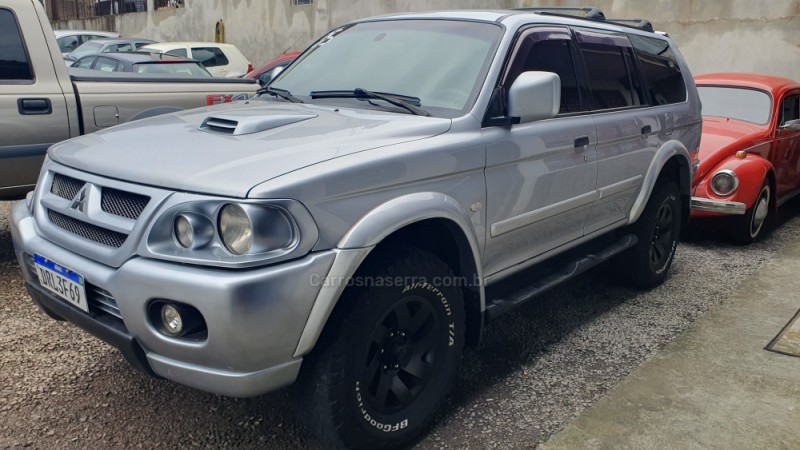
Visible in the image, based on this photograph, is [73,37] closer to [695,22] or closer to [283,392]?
[695,22]

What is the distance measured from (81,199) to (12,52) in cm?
266

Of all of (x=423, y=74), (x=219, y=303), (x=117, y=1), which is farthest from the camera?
(x=117, y=1)

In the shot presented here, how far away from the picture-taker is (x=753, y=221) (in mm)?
5984

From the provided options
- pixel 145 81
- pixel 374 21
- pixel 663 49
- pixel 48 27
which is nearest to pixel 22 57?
pixel 48 27

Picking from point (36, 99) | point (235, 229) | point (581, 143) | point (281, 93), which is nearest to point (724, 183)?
point (581, 143)

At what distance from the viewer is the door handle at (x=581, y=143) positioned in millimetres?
3500

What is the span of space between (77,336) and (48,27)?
2.39 metres

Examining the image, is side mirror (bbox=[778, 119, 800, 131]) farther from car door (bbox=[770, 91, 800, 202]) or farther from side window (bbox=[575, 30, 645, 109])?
side window (bbox=[575, 30, 645, 109])

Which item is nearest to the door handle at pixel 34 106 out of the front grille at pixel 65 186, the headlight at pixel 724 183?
the front grille at pixel 65 186

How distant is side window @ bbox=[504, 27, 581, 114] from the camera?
10.8 ft

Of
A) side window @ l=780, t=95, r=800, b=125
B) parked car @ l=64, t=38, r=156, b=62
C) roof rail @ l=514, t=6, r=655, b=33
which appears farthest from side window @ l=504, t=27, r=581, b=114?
parked car @ l=64, t=38, r=156, b=62

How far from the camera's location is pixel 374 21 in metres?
3.79

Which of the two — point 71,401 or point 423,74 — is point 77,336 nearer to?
point 71,401

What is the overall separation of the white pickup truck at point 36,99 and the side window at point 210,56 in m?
8.30
